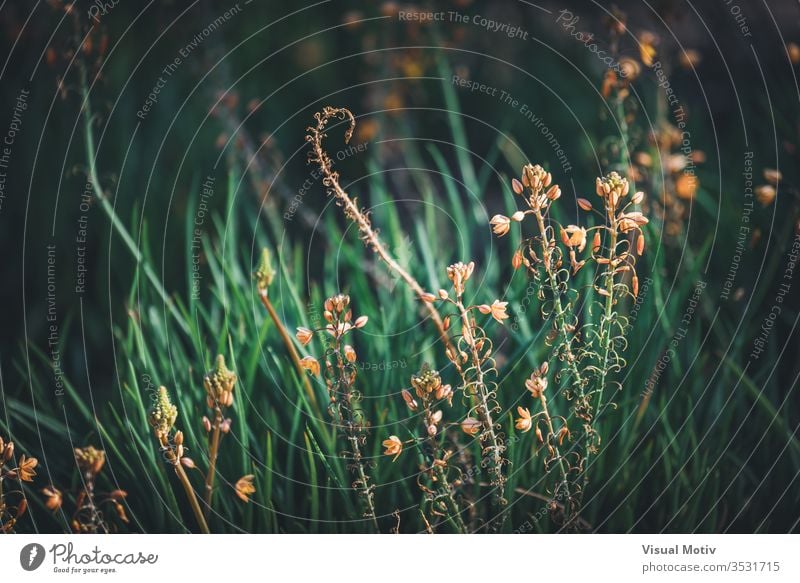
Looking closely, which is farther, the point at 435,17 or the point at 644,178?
the point at 435,17

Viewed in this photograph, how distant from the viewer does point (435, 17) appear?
0.83 meters

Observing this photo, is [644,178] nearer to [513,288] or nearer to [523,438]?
[513,288]

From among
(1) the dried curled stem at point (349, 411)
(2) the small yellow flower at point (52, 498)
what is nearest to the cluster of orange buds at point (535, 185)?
(1) the dried curled stem at point (349, 411)

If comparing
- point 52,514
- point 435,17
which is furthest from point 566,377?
point 435,17

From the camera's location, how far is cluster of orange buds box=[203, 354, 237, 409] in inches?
18.6

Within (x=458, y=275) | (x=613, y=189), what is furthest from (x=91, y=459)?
(x=613, y=189)

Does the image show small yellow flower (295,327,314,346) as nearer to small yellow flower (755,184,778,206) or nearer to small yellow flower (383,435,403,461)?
small yellow flower (383,435,403,461)

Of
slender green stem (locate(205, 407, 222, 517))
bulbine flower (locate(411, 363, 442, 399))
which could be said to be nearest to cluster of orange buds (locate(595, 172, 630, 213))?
bulbine flower (locate(411, 363, 442, 399))

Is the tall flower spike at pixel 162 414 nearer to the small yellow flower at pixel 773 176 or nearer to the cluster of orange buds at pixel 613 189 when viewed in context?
the cluster of orange buds at pixel 613 189

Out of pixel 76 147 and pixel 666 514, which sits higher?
pixel 76 147

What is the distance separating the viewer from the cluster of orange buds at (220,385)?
473 mm

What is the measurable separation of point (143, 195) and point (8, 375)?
0.23 m

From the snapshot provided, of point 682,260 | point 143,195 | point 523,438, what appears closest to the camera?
point 523,438

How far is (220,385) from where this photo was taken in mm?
477
